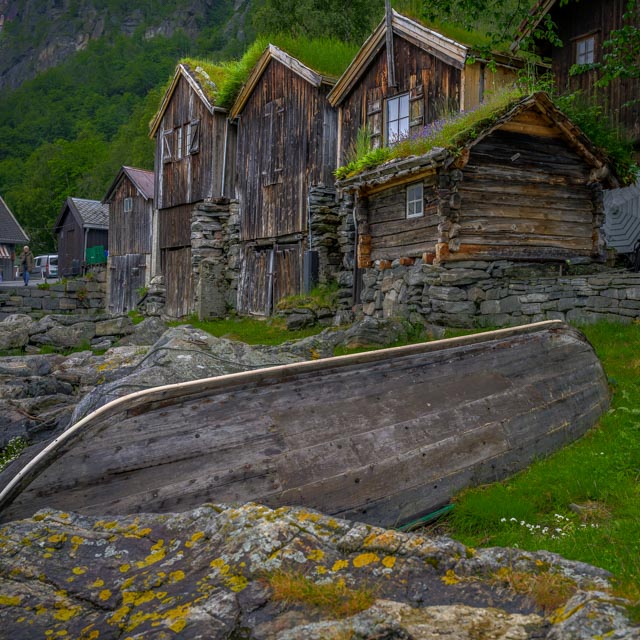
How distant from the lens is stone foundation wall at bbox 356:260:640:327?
10211 millimetres

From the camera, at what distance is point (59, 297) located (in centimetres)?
3064

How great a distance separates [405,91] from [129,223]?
19.8 meters

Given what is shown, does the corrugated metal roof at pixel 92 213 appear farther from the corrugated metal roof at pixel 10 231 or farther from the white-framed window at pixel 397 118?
the white-framed window at pixel 397 118

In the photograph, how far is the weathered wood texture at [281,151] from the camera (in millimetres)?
18172

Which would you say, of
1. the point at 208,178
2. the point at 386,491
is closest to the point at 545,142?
the point at 386,491

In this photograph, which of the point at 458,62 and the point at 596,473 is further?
the point at 458,62

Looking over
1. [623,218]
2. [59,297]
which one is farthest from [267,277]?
[59,297]

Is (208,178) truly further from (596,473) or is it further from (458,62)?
(596,473)

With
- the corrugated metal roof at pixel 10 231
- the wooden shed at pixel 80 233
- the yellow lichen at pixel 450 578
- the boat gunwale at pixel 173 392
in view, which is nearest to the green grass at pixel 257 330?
the boat gunwale at pixel 173 392

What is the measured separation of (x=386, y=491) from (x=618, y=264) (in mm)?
12245

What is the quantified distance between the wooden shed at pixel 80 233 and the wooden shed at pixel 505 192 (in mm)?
29517

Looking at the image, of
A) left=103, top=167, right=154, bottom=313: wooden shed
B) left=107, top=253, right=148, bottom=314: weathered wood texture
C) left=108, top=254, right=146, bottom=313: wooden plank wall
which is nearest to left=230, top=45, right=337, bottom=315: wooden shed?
left=103, top=167, right=154, bottom=313: wooden shed

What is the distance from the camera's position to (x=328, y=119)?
59.6ft

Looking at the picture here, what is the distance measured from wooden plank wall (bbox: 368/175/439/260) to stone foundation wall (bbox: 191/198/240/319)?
818 centimetres
